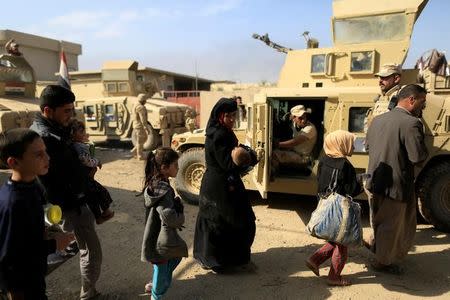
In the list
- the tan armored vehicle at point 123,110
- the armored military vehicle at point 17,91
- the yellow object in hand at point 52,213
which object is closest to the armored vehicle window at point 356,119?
the yellow object in hand at point 52,213

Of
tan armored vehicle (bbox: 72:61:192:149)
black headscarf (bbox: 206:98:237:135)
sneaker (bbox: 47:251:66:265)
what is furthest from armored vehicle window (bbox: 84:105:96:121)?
black headscarf (bbox: 206:98:237:135)

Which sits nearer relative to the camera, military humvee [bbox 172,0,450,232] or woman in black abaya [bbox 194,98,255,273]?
woman in black abaya [bbox 194,98,255,273]

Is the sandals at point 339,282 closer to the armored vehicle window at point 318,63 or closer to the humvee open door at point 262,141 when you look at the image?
the humvee open door at point 262,141

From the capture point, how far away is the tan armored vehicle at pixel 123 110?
456 inches

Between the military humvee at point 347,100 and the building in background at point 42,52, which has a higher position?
the building in background at point 42,52

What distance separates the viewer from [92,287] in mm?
3217

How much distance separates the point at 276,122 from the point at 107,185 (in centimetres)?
373

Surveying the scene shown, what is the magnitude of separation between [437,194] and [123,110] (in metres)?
9.97

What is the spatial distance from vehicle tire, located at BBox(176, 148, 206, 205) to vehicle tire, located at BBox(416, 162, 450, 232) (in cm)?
329

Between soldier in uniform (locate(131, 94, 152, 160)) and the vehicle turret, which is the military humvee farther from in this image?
the vehicle turret

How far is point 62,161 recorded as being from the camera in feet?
9.03

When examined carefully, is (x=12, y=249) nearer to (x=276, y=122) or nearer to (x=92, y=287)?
(x=92, y=287)

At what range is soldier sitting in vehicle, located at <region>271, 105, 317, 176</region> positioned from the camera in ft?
17.2

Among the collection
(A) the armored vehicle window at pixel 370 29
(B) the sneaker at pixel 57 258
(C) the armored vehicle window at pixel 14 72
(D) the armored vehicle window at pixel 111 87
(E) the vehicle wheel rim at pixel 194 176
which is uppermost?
(A) the armored vehicle window at pixel 370 29
